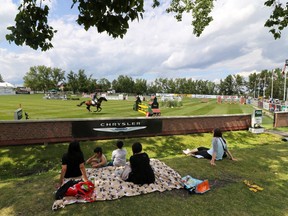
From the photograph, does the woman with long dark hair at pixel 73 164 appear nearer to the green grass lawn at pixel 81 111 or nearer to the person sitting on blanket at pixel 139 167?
the person sitting on blanket at pixel 139 167

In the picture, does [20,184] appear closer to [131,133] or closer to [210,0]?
[131,133]

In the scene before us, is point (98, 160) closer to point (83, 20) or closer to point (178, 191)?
point (178, 191)

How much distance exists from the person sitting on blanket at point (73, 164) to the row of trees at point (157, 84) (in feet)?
231

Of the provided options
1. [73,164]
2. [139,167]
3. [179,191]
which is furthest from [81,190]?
[179,191]

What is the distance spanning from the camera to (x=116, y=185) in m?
5.58

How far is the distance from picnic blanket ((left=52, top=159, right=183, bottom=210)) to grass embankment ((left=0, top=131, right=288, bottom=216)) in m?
0.15

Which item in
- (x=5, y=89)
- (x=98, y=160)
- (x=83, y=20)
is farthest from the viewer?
(x=5, y=89)

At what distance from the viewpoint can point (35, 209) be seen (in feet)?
15.3

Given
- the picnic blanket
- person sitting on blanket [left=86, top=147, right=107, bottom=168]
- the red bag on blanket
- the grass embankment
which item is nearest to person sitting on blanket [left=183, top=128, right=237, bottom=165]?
the grass embankment

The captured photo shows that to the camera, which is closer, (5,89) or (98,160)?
(98,160)

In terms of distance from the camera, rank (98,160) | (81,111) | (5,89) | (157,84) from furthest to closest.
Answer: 1. (157,84)
2. (5,89)
3. (81,111)
4. (98,160)

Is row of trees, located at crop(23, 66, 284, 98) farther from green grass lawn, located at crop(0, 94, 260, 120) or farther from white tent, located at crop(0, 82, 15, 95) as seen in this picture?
green grass lawn, located at crop(0, 94, 260, 120)

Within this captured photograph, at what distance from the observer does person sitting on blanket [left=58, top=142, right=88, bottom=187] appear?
5379mm

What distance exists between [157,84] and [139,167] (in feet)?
368
